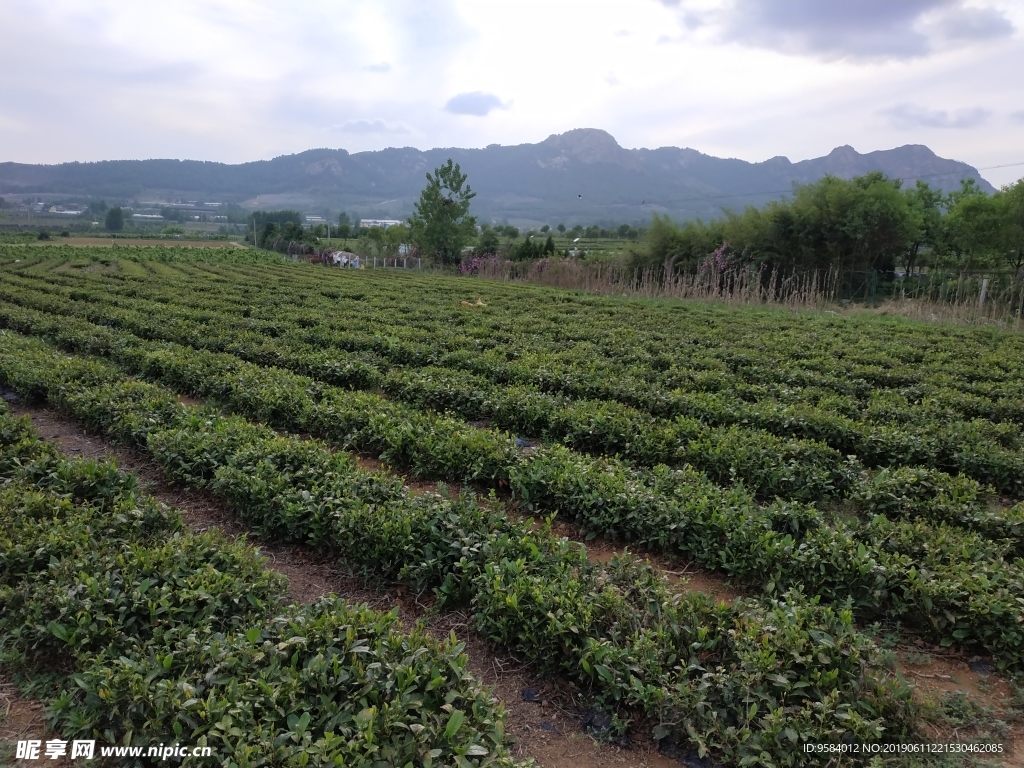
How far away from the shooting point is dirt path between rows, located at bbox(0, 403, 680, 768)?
9.20 ft

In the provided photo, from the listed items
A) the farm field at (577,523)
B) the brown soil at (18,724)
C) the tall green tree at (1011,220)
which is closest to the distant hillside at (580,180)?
the tall green tree at (1011,220)

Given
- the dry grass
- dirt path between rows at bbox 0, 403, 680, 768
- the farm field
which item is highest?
the dry grass

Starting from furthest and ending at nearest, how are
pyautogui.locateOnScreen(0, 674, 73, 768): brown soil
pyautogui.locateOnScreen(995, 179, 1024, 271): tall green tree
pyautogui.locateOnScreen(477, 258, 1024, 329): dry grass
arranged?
1. pyautogui.locateOnScreen(995, 179, 1024, 271): tall green tree
2. pyautogui.locateOnScreen(477, 258, 1024, 329): dry grass
3. pyautogui.locateOnScreen(0, 674, 73, 768): brown soil

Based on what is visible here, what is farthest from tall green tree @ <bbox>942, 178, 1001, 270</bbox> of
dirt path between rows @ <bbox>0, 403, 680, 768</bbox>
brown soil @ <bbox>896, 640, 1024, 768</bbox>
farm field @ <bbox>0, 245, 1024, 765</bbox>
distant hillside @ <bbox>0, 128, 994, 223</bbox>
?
distant hillside @ <bbox>0, 128, 994, 223</bbox>

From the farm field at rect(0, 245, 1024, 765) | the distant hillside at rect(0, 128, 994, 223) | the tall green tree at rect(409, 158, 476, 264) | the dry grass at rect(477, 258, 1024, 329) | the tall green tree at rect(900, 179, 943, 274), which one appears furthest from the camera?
the distant hillside at rect(0, 128, 994, 223)

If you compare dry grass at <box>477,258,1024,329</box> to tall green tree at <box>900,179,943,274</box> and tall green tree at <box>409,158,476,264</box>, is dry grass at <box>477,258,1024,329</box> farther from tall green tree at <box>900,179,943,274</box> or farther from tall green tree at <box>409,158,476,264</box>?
tall green tree at <box>409,158,476,264</box>

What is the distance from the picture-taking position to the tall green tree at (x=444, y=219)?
140 feet

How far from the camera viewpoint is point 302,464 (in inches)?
199

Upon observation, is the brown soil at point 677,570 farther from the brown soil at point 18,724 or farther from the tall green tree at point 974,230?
the tall green tree at point 974,230

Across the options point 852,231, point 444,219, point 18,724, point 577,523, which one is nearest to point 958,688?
point 577,523

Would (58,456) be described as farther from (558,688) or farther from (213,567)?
(558,688)

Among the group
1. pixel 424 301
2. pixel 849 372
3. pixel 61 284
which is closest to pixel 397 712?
pixel 849 372

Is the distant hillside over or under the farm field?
over

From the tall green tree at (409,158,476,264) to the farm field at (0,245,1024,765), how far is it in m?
33.9
